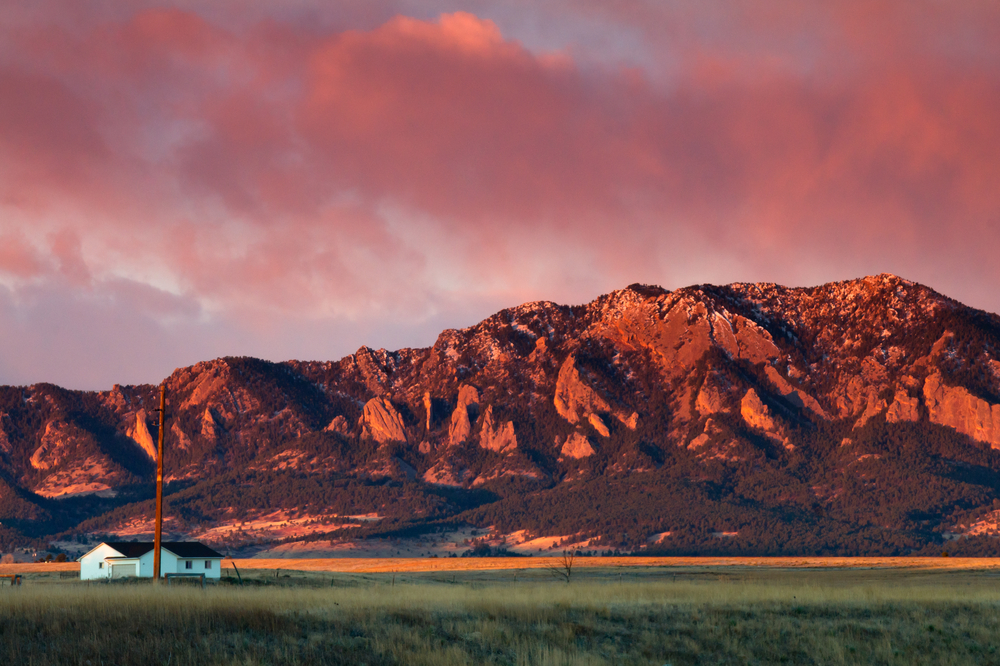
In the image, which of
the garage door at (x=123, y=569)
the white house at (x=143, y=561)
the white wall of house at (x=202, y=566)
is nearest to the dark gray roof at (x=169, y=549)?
the white house at (x=143, y=561)

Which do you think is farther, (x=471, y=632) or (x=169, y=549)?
(x=169, y=549)

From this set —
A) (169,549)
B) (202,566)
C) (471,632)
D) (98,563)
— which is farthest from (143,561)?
(471,632)

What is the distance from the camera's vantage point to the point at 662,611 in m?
38.2

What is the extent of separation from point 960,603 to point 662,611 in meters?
16.0

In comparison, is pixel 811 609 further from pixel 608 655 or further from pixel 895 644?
pixel 608 655

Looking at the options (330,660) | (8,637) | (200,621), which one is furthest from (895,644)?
(8,637)

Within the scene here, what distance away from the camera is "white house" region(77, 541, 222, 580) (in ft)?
318

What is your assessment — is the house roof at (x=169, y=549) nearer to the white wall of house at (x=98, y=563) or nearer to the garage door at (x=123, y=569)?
the white wall of house at (x=98, y=563)

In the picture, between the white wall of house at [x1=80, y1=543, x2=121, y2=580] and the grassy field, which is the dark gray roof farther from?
the grassy field

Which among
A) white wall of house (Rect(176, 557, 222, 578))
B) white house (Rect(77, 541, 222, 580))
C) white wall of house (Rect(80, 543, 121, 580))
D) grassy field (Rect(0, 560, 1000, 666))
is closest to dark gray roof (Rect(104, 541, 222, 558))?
white house (Rect(77, 541, 222, 580))

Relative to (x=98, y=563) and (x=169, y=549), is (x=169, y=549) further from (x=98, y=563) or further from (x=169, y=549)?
(x=98, y=563)

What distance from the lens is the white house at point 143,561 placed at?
96.9 m

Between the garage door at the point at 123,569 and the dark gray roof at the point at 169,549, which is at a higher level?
the dark gray roof at the point at 169,549

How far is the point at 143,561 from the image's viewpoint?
97250 mm
